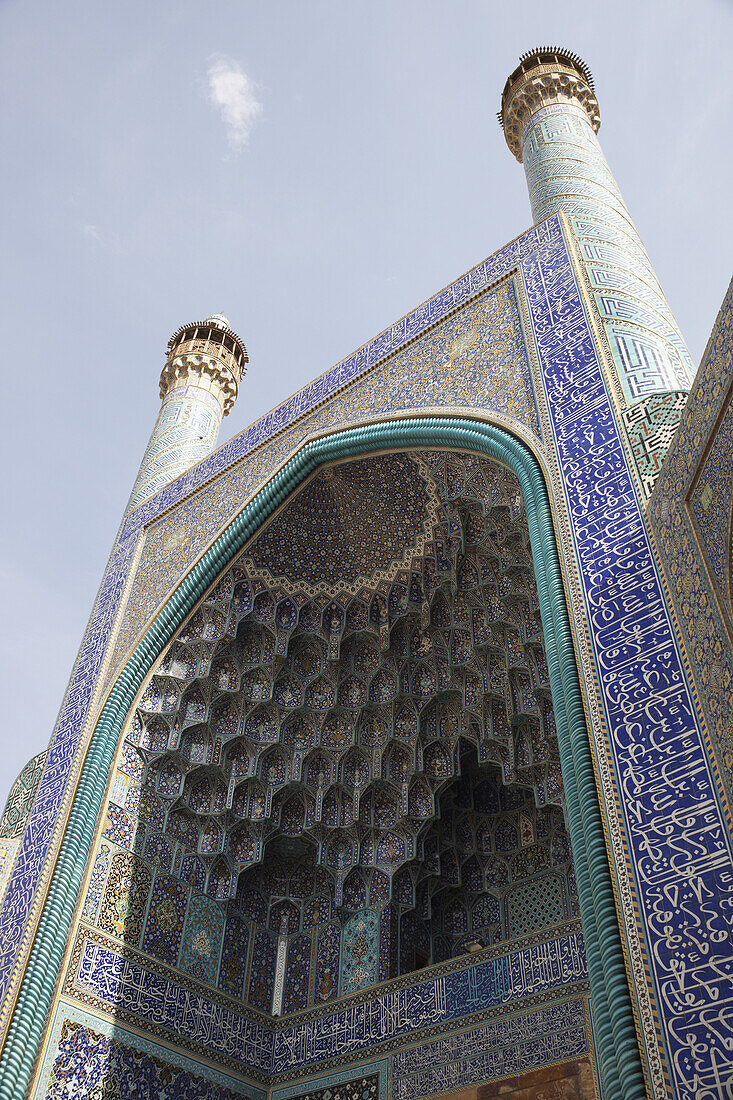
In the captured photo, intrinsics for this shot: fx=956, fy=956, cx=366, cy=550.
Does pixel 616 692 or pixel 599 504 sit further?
pixel 599 504

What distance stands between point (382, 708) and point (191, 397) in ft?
13.5

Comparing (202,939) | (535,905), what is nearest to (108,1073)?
(202,939)

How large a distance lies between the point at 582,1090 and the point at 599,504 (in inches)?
110

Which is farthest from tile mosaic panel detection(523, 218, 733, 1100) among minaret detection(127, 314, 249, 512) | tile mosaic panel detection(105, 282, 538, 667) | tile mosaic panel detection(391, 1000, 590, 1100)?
minaret detection(127, 314, 249, 512)

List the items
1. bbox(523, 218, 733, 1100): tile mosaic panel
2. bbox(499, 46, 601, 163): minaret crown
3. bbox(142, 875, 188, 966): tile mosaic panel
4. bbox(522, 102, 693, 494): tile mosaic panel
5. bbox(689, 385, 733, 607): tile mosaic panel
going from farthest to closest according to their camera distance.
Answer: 1. bbox(499, 46, 601, 163): minaret crown
2. bbox(142, 875, 188, 966): tile mosaic panel
3. bbox(522, 102, 693, 494): tile mosaic panel
4. bbox(689, 385, 733, 607): tile mosaic panel
5. bbox(523, 218, 733, 1100): tile mosaic panel

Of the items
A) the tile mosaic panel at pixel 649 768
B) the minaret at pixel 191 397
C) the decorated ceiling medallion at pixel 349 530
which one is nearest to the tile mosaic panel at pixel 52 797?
the decorated ceiling medallion at pixel 349 530

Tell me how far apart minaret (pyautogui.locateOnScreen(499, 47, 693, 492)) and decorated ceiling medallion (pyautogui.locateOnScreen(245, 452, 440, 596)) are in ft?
5.35

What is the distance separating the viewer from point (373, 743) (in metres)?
6.32

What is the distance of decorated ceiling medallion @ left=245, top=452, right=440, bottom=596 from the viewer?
600cm

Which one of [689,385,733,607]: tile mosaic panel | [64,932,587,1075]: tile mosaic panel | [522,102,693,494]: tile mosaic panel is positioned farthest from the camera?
[64,932,587,1075]: tile mosaic panel

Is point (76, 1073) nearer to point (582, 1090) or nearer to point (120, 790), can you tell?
point (120, 790)

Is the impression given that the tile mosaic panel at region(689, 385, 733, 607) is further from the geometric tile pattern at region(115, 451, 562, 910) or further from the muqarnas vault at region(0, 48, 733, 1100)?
the geometric tile pattern at region(115, 451, 562, 910)

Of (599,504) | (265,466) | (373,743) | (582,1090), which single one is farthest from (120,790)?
(599,504)

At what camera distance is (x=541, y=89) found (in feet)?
25.1
